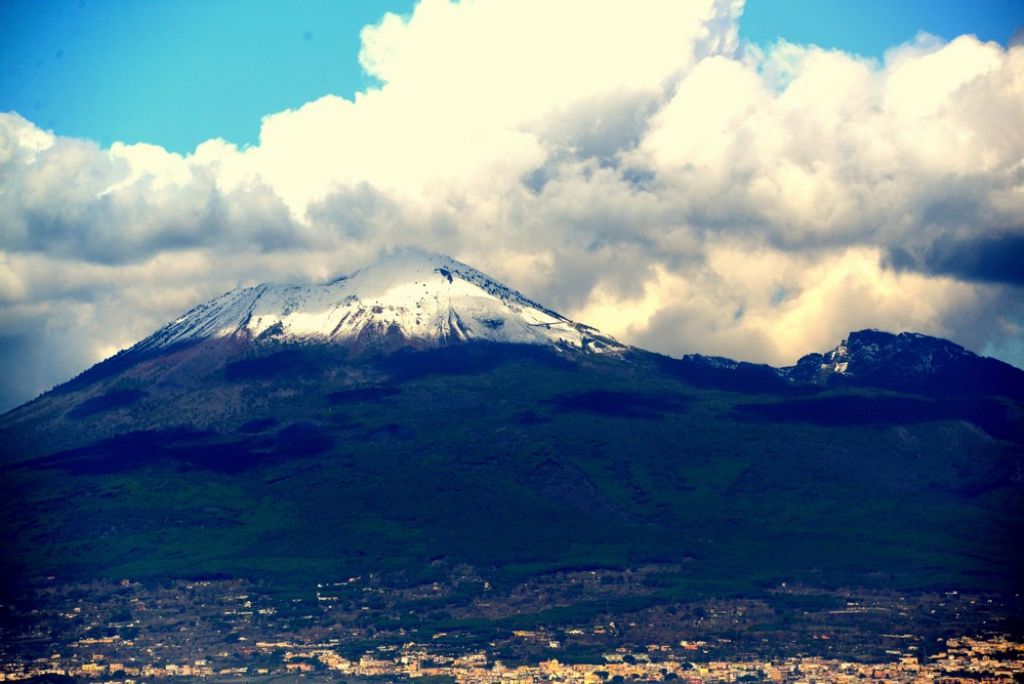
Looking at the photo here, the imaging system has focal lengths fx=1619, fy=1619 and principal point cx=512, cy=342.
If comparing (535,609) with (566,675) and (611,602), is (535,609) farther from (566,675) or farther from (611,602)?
(566,675)

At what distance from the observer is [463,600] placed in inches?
7657

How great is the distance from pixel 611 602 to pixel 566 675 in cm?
3871

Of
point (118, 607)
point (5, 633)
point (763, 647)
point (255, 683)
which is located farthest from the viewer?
point (118, 607)

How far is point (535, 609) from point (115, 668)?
166 ft

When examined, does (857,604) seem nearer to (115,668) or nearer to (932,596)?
(932,596)

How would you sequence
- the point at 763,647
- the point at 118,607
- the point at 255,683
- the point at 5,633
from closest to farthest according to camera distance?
the point at 255,683
the point at 763,647
the point at 5,633
the point at 118,607

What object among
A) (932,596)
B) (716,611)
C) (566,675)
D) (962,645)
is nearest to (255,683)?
(566,675)

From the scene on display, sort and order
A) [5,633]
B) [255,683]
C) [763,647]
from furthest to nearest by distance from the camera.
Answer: [5,633] → [763,647] → [255,683]

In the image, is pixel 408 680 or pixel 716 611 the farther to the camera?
pixel 716 611

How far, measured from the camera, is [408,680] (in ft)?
514

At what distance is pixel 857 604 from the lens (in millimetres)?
192875

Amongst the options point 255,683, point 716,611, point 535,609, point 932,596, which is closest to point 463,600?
point 535,609

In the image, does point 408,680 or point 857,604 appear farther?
point 857,604

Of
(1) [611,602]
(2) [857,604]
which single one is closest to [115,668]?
(1) [611,602]
